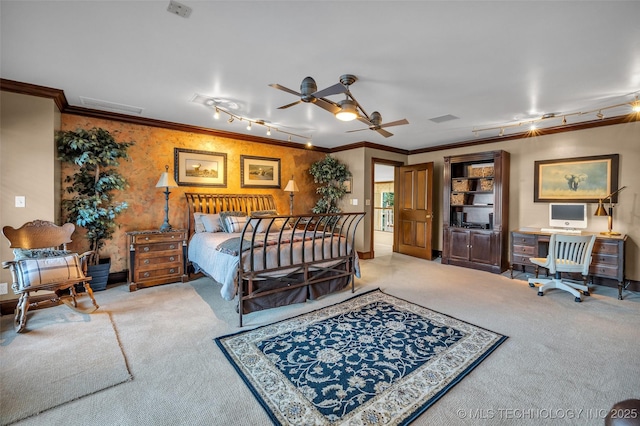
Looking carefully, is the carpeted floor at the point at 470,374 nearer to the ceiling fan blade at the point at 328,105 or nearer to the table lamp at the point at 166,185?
the table lamp at the point at 166,185

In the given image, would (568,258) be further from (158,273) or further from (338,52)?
Result: (158,273)

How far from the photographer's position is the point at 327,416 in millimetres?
1773

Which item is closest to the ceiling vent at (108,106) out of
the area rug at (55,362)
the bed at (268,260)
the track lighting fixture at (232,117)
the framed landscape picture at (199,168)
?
the framed landscape picture at (199,168)

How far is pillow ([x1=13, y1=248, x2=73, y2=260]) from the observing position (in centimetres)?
318

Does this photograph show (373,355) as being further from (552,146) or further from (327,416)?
(552,146)

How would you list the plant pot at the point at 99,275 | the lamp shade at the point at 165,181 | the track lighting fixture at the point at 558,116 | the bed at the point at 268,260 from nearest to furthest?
the bed at the point at 268,260
the track lighting fixture at the point at 558,116
the plant pot at the point at 99,275
the lamp shade at the point at 165,181

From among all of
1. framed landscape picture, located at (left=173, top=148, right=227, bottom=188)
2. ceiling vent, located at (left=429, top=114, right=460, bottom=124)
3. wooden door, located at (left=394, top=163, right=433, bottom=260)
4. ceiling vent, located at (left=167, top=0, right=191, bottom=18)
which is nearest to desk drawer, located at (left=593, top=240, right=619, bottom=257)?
wooden door, located at (left=394, top=163, right=433, bottom=260)

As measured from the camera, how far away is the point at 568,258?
405 cm

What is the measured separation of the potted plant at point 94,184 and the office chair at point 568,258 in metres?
6.23

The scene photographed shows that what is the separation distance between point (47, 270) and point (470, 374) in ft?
13.6

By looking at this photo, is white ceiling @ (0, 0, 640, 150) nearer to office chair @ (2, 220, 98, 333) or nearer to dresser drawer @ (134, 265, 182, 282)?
office chair @ (2, 220, 98, 333)

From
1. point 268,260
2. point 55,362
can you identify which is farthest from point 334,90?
point 55,362

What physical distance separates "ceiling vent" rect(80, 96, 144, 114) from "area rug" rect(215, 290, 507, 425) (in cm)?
354

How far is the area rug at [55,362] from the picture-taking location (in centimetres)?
189
